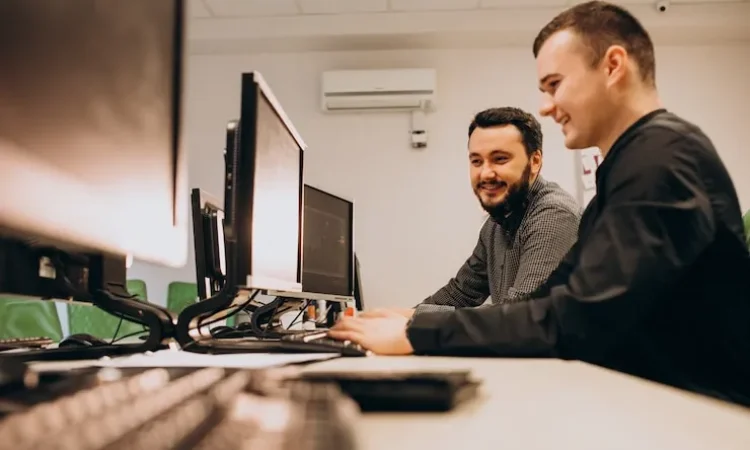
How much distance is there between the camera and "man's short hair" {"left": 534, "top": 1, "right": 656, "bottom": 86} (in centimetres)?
138

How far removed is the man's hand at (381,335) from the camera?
3.71 feet

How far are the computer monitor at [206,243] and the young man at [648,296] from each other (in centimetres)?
51

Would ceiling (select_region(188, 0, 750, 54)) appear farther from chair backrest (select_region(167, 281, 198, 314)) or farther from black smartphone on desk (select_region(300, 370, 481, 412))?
black smartphone on desk (select_region(300, 370, 481, 412))

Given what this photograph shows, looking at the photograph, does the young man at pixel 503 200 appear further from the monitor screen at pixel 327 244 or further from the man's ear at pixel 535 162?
the monitor screen at pixel 327 244

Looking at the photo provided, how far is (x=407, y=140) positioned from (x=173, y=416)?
3850 mm

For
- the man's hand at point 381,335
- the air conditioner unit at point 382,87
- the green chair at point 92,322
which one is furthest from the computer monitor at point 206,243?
the air conditioner unit at point 382,87

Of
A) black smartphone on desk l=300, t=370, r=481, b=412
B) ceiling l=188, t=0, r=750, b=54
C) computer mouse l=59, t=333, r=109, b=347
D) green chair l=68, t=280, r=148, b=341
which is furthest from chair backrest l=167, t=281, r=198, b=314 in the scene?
black smartphone on desk l=300, t=370, r=481, b=412

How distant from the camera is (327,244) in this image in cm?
204

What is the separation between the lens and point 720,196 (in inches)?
43.1

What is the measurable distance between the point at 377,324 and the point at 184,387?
77 centimetres

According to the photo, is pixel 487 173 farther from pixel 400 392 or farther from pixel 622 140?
pixel 400 392

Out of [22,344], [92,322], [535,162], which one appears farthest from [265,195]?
[92,322]

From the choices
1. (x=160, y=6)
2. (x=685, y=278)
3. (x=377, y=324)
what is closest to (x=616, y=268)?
(x=685, y=278)

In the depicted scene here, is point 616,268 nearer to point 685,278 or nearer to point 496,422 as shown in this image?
point 685,278
